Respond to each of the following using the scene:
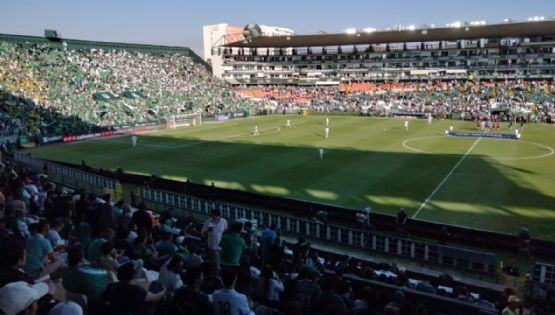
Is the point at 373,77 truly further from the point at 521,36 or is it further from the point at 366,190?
the point at 366,190

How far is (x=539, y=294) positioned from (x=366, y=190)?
43.0ft

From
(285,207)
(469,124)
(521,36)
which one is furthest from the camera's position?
(521,36)

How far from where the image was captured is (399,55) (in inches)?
3684

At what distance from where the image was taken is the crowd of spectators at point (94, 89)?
1959 inches

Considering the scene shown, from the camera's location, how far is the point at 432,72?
3548 inches

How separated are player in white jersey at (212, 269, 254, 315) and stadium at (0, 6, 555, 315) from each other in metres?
0.05

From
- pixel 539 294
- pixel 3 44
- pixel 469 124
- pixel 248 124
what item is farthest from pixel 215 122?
pixel 539 294

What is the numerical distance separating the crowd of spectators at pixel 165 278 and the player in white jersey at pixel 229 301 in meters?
0.01

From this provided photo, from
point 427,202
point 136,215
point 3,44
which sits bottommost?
point 427,202

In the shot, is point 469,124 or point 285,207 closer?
point 285,207

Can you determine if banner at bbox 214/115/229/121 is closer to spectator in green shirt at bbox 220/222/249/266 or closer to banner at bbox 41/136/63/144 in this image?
banner at bbox 41/136/63/144

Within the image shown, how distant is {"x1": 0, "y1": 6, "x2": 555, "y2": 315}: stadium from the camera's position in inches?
286

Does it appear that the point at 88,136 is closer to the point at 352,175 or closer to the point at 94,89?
the point at 94,89

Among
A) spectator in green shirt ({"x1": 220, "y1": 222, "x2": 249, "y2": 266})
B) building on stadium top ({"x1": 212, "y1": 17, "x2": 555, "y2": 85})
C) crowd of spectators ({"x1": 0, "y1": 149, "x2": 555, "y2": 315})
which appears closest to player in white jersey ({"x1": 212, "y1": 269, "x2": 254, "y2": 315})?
crowd of spectators ({"x1": 0, "y1": 149, "x2": 555, "y2": 315})
